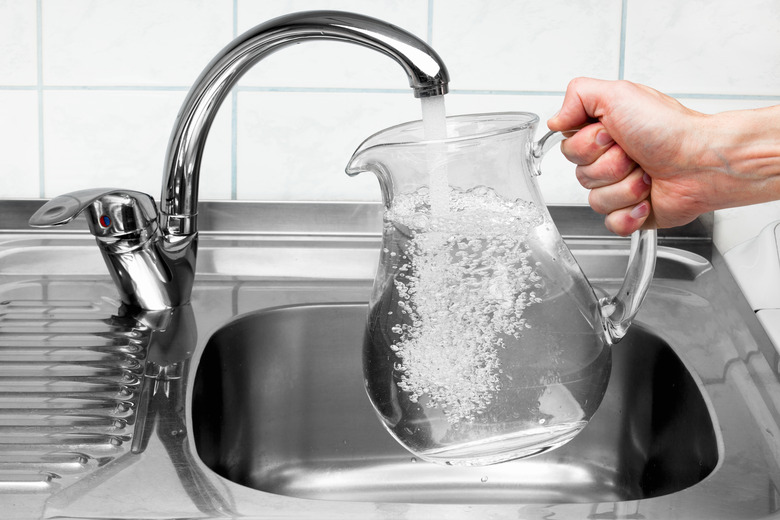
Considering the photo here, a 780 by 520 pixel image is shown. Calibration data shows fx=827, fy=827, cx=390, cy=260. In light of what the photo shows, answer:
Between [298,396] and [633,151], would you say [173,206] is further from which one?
[633,151]

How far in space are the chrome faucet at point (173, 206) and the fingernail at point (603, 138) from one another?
22 cm

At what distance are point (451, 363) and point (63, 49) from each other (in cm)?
63

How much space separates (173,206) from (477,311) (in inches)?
14.8

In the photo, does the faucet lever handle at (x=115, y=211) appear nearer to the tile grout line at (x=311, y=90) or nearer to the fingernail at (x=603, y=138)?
the tile grout line at (x=311, y=90)

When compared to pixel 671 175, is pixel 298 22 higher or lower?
higher

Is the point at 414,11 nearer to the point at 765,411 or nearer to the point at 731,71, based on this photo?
the point at 731,71

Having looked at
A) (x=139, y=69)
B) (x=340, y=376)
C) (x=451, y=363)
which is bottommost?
(x=340, y=376)

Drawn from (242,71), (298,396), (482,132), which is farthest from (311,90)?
(482,132)

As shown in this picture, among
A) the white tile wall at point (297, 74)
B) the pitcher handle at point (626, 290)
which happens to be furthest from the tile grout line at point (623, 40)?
the pitcher handle at point (626, 290)

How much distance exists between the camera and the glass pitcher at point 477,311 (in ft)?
1.45

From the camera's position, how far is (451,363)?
442mm

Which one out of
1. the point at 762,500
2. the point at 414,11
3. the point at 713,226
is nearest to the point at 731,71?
the point at 713,226

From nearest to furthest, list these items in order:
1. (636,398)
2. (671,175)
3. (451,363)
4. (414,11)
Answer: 1. (451,363)
2. (671,175)
3. (636,398)
4. (414,11)

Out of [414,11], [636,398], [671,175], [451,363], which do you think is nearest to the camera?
[451,363]
